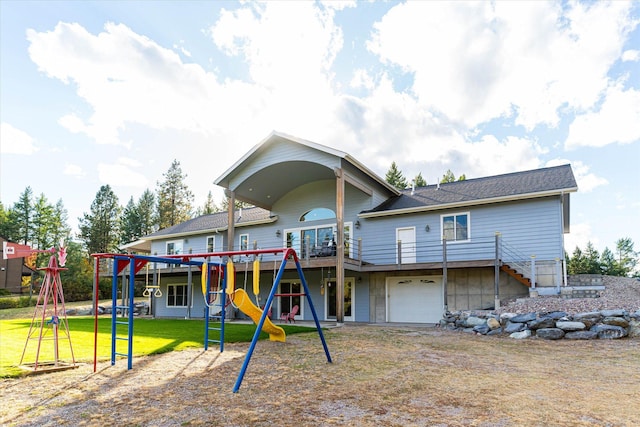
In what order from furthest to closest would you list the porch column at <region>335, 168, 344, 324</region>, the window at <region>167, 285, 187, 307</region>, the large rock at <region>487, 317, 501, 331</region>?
the window at <region>167, 285, 187, 307</region> < the porch column at <region>335, 168, 344, 324</region> < the large rock at <region>487, 317, 501, 331</region>

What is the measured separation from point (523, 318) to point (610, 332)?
192 centimetres

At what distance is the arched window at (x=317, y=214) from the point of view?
63.8 feet

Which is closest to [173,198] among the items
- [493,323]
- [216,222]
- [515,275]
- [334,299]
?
[216,222]

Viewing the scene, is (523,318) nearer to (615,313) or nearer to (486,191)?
(615,313)

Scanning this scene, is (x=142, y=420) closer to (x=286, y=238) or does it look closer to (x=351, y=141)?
(x=286, y=238)

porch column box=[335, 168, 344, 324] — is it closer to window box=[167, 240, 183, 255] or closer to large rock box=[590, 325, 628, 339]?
large rock box=[590, 325, 628, 339]

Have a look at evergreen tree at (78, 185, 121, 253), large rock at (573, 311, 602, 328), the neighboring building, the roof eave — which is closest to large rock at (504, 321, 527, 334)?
large rock at (573, 311, 602, 328)

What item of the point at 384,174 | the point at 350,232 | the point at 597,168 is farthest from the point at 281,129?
the point at 384,174

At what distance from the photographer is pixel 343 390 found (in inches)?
215

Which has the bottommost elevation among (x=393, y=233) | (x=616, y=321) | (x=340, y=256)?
(x=616, y=321)

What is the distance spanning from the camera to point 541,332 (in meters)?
10.7

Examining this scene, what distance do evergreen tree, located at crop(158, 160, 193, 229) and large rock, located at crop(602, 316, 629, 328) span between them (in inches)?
1638

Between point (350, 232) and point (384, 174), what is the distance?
→ 27301 millimetres

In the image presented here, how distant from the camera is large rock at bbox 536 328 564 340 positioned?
10.5 metres
